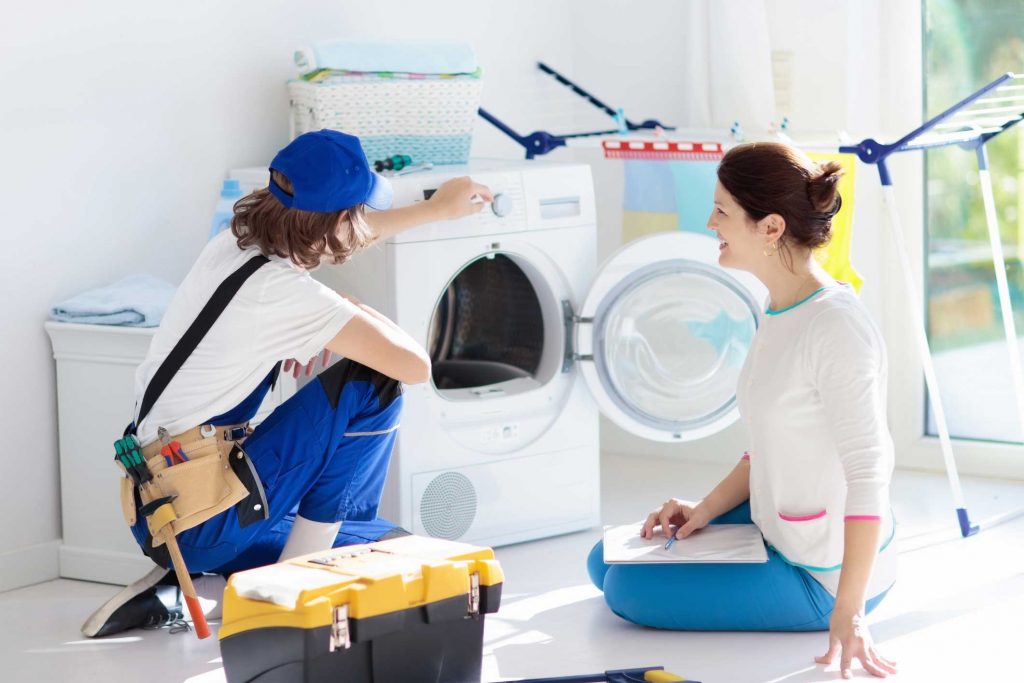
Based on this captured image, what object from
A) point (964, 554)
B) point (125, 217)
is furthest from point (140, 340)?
point (964, 554)

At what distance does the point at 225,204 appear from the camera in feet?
10.5

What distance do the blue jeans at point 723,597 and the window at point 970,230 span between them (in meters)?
1.46

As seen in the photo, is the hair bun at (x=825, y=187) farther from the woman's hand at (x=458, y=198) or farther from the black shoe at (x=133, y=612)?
the black shoe at (x=133, y=612)

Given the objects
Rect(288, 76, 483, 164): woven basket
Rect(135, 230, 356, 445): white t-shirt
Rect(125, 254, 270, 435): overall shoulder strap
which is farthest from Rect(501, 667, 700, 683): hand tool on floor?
Rect(288, 76, 483, 164): woven basket

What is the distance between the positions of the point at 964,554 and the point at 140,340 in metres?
1.85

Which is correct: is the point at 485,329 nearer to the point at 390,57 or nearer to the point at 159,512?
the point at 390,57

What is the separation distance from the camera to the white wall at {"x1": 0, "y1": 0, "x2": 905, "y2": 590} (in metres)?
2.98

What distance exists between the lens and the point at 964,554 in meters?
3.12

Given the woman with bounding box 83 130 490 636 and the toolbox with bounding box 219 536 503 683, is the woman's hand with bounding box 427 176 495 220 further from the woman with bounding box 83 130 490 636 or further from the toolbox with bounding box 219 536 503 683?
the toolbox with bounding box 219 536 503 683

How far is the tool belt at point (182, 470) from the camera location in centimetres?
241

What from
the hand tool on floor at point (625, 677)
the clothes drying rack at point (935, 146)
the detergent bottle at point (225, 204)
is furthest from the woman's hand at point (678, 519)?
the detergent bottle at point (225, 204)

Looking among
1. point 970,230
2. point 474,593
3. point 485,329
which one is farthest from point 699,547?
point 970,230

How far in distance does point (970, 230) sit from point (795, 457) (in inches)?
67.1

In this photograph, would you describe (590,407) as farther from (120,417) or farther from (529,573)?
(120,417)
